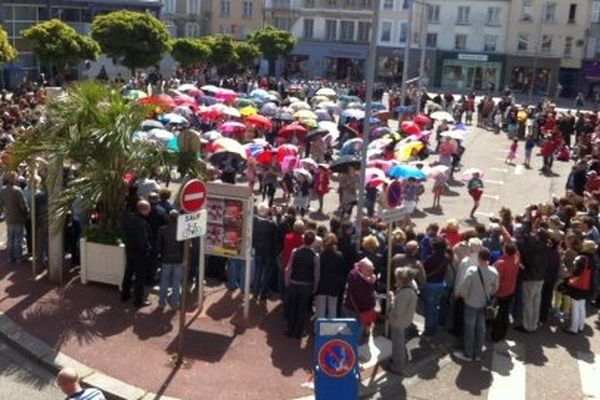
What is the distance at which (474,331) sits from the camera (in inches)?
419

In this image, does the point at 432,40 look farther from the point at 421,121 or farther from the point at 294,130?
the point at 294,130

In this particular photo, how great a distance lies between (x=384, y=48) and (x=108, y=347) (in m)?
57.3

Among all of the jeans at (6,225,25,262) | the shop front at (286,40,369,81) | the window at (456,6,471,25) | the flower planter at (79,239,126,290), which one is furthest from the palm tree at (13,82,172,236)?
the shop front at (286,40,369,81)

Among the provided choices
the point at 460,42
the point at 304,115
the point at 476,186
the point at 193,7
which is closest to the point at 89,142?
the point at 476,186

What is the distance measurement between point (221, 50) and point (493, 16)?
25.3 meters

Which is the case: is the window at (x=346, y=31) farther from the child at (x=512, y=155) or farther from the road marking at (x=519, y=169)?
the road marking at (x=519, y=169)

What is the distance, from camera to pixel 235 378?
31.9 ft

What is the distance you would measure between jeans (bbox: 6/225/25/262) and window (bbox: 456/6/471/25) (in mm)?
54041

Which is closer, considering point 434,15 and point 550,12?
point 550,12

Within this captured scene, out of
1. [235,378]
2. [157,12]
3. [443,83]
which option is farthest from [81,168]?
[443,83]

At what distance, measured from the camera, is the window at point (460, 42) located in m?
62.8

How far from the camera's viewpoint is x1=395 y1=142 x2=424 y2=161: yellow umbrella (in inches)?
786

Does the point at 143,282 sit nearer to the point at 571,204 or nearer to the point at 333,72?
the point at 571,204

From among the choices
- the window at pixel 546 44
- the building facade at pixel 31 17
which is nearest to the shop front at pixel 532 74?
the window at pixel 546 44
